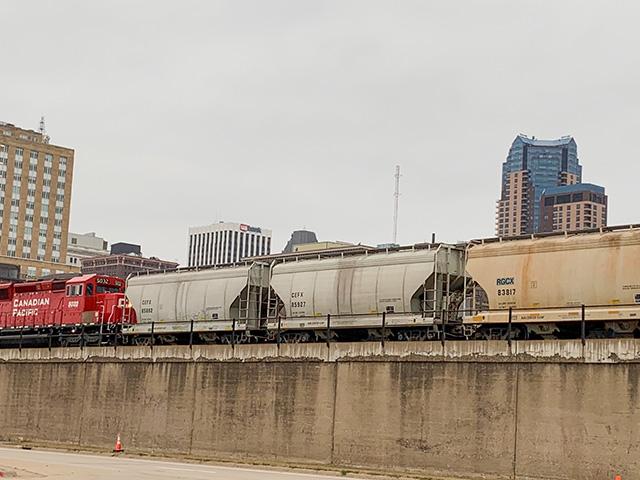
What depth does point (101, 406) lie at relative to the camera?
39656 millimetres

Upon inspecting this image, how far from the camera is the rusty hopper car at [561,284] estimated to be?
27875 millimetres

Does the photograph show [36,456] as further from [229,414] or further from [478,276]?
[478,276]

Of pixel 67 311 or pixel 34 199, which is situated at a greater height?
pixel 34 199

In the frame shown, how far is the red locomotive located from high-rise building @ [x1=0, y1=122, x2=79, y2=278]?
133 meters

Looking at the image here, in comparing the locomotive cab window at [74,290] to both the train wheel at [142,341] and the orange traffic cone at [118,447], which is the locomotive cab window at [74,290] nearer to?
the train wheel at [142,341]

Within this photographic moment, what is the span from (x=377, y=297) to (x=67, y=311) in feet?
64.9

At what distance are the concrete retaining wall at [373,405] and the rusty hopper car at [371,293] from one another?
272cm

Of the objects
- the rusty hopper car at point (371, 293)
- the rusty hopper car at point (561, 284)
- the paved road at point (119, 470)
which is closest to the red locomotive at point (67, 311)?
the rusty hopper car at point (371, 293)

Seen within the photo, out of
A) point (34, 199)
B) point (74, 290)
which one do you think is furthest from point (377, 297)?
point (34, 199)

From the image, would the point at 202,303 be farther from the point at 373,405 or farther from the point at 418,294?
the point at 373,405

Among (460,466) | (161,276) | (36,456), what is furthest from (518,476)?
(161,276)

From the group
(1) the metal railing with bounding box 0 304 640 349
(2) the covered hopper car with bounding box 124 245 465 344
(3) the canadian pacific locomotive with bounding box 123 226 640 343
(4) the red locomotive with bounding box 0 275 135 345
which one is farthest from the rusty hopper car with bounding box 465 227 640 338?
(4) the red locomotive with bounding box 0 275 135 345

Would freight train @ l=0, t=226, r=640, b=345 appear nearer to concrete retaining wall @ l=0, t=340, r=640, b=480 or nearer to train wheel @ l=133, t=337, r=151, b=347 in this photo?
train wheel @ l=133, t=337, r=151, b=347

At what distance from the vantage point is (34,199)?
188 metres
